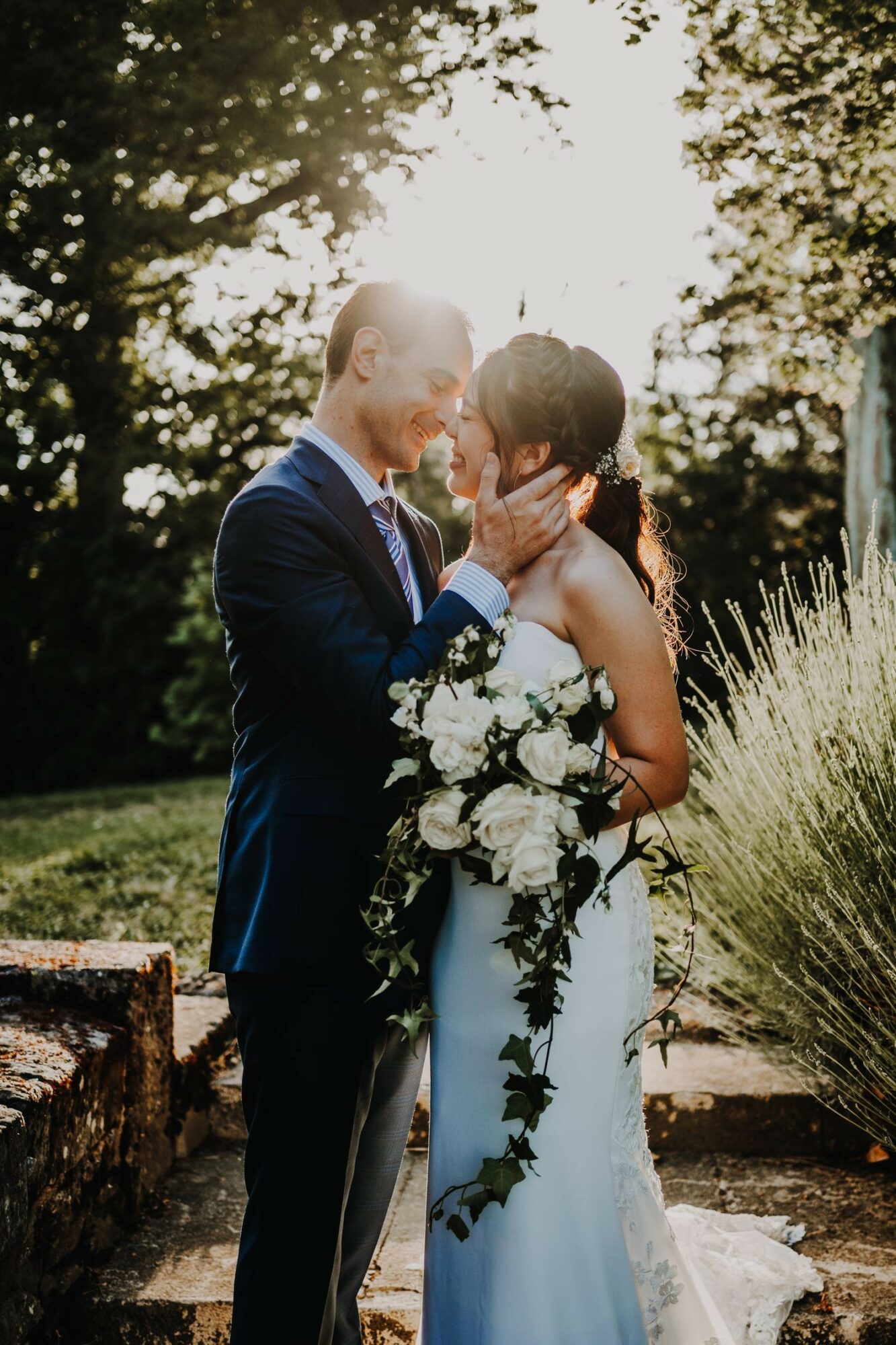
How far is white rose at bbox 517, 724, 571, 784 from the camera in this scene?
1.79 m

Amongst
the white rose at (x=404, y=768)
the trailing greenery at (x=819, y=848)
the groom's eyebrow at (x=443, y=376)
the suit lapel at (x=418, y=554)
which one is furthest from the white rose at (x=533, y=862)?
the groom's eyebrow at (x=443, y=376)

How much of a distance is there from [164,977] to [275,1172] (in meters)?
1.10

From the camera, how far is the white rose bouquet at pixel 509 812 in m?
1.80

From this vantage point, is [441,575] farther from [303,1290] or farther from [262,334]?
[262,334]

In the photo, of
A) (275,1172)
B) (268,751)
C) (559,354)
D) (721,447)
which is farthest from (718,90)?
(721,447)

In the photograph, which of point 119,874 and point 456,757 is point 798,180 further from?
point 119,874

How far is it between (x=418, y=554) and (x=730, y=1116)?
2112mm

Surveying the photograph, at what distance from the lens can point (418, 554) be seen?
2.67 metres

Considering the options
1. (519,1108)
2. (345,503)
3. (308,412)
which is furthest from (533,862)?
(308,412)

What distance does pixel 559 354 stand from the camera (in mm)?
2445

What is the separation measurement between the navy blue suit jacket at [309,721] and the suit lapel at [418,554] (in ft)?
1.34

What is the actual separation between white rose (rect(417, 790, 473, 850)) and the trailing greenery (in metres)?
1.18

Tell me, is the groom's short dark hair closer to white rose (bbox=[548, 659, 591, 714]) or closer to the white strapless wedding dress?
the white strapless wedding dress

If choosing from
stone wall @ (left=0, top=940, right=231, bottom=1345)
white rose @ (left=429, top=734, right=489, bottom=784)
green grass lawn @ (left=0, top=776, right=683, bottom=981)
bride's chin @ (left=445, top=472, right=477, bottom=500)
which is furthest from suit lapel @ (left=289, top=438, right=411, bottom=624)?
green grass lawn @ (left=0, top=776, right=683, bottom=981)
